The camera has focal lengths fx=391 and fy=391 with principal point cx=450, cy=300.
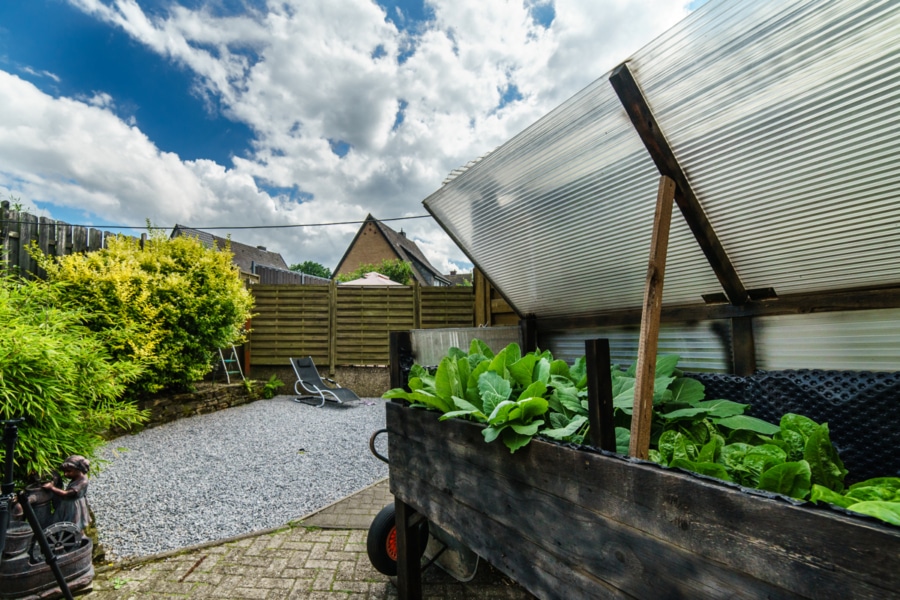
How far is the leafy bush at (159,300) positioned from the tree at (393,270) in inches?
549

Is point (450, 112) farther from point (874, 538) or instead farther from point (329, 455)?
point (874, 538)

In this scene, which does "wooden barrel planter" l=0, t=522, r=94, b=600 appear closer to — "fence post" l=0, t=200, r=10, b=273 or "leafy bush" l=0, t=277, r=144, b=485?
"leafy bush" l=0, t=277, r=144, b=485

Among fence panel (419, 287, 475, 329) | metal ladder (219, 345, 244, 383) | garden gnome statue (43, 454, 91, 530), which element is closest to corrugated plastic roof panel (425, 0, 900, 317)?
garden gnome statue (43, 454, 91, 530)

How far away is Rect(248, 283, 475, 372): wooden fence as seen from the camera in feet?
20.5

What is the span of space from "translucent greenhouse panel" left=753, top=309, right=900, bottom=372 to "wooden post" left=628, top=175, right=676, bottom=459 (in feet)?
2.29

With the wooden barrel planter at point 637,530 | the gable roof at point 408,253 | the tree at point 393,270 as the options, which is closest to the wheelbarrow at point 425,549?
the wooden barrel planter at point 637,530

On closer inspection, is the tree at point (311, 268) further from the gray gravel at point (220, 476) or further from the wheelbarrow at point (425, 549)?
the wheelbarrow at point (425, 549)

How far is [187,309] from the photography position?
4387 mm

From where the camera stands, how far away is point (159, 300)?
13.6 feet

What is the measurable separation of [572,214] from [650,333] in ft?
2.29

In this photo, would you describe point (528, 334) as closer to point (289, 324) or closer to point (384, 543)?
point (384, 543)

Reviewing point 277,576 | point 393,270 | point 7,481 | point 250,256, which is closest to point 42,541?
point 7,481

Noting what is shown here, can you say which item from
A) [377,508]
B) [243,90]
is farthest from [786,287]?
[243,90]

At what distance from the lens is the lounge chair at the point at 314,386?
5.64m
